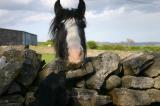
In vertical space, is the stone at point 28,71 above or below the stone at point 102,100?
above

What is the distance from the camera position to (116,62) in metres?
7.76

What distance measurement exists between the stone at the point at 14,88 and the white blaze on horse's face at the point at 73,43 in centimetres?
260

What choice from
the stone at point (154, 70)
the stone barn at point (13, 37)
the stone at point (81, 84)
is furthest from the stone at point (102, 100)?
the stone barn at point (13, 37)

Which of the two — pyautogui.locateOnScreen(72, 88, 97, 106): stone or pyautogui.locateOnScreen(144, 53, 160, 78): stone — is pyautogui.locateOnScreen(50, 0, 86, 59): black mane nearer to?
pyautogui.locateOnScreen(72, 88, 97, 106): stone

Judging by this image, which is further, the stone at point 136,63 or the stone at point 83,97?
the stone at point 136,63

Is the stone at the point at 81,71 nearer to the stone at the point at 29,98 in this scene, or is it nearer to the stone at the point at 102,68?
the stone at the point at 102,68

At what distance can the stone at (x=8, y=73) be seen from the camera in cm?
677

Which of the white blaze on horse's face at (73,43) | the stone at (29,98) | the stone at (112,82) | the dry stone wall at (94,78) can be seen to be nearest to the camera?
the white blaze on horse's face at (73,43)

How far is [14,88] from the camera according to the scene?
697cm

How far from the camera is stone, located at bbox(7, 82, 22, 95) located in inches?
273

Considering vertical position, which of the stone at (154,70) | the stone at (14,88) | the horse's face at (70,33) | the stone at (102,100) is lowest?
the stone at (102,100)

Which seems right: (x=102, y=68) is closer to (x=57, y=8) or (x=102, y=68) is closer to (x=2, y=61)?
(x=2, y=61)

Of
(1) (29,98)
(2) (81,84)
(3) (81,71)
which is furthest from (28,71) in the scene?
(2) (81,84)

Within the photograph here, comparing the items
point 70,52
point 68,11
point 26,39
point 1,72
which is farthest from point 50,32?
point 26,39
